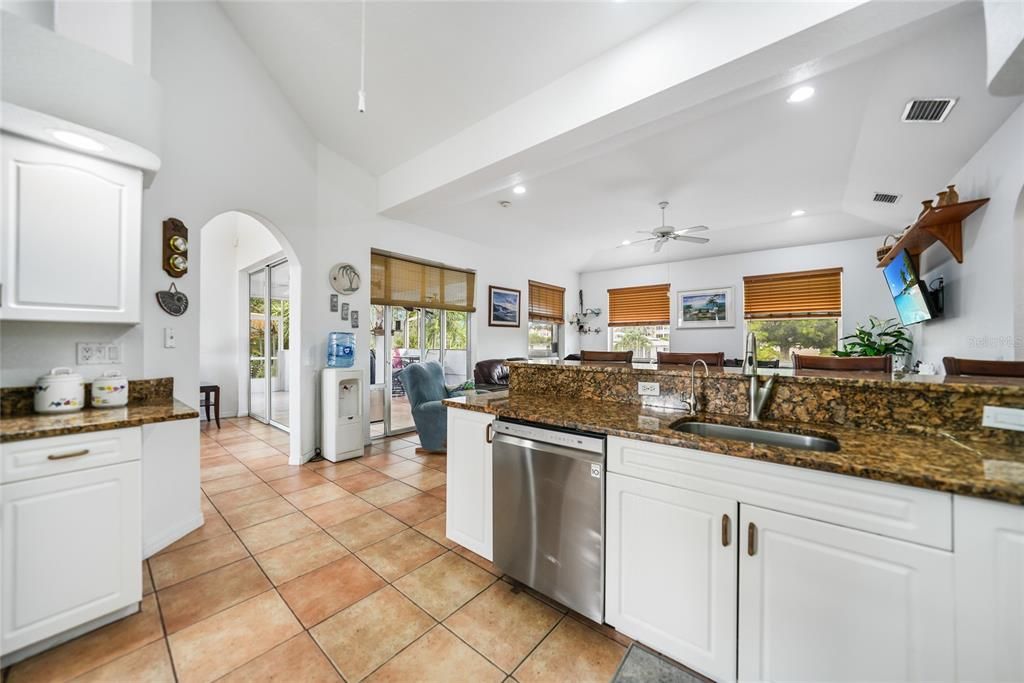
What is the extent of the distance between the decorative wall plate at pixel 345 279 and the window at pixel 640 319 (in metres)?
5.26

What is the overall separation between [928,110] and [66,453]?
5045 millimetres

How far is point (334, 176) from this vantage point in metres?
3.89

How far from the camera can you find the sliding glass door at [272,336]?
16.7 ft

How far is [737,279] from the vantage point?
6.40 meters

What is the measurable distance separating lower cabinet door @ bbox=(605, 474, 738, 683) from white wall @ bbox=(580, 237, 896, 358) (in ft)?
19.4

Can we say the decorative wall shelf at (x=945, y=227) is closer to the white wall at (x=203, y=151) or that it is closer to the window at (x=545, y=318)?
the window at (x=545, y=318)

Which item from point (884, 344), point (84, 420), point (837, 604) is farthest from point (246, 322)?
point (884, 344)

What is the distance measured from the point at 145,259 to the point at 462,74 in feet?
7.86

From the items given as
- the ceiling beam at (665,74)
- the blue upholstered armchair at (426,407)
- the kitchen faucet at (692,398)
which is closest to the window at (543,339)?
Answer: the blue upholstered armchair at (426,407)

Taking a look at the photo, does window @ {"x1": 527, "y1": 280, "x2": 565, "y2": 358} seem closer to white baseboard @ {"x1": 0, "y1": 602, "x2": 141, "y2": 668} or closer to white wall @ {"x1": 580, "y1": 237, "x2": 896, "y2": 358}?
white wall @ {"x1": 580, "y1": 237, "x2": 896, "y2": 358}

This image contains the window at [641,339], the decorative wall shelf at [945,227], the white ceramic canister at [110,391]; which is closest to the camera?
the white ceramic canister at [110,391]

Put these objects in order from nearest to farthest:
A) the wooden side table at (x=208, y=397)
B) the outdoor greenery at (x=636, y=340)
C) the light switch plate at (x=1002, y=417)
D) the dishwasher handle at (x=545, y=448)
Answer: the light switch plate at (x=1002, y=417)
the dishwasher handle at (x=545, y=448)
the wooden side table at (x=208, y=397)
the outdoor greenery at (x=636, y=340)

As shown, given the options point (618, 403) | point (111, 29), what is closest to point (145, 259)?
point (111, 29)

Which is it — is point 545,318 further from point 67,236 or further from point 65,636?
point 65,636
